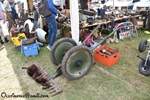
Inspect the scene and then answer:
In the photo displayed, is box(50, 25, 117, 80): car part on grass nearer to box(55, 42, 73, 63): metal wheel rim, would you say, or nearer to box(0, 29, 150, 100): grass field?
box(55, 42, 73, 63): metal wheel rim

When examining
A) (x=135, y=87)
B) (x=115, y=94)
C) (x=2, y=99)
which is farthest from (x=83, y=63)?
(x=2, y=99)

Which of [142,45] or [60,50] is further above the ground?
[60,50]

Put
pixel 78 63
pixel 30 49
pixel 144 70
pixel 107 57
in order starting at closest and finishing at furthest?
1. pixel 78 63
2. pixel 144 70
3. pixel 107 57
4. pixel 30 49

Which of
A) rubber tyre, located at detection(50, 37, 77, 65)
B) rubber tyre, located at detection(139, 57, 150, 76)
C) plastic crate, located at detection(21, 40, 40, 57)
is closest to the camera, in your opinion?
rubber tyre, located at detection(139, 57, 150, 76)

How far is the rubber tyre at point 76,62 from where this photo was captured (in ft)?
8.75

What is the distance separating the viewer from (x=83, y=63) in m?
3.02

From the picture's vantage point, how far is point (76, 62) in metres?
2.87

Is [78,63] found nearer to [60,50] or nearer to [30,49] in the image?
[60,50]

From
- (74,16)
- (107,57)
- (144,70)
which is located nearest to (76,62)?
(107,57)

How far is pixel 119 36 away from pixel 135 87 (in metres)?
2.74

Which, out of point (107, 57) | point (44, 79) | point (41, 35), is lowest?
point (44, 79)

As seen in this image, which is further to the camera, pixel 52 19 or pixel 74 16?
pixel 52 19

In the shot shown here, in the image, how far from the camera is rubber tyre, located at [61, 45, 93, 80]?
2.67 meters

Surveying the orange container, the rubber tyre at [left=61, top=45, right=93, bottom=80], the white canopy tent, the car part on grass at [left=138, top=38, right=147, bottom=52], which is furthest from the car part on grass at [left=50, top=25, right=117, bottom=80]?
the car part on grass at [left=138, top=38, right=147, bottom=52]
